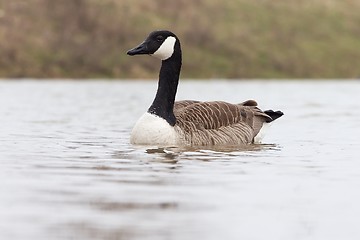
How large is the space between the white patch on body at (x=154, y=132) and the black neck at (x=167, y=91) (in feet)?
0.59

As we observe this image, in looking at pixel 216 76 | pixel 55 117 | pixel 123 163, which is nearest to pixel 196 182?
pixel 123 163

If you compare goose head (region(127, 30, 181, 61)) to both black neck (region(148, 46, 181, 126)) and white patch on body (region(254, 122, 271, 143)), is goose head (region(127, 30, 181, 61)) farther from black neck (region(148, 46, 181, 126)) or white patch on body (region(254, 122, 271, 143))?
white patch on body (region(254, 122, 271, 143))

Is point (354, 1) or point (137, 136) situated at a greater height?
point (354, 1)

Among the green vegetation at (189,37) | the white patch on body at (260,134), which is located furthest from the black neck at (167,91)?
the green vegetation at (189,37)

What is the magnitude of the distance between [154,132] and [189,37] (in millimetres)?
84692

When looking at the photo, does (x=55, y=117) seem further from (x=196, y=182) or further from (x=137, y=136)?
(x=196, y=182)

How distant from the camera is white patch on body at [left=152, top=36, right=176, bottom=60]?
59.1 feet

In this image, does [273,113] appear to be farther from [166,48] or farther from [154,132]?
[154,132]

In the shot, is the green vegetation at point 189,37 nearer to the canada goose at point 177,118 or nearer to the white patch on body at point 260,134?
the white patch on body at point 260,134

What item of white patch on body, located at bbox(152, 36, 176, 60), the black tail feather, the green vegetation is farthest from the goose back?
the green vegetation

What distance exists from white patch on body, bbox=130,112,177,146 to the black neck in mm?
179

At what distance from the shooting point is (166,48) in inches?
714

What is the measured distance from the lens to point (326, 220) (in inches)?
364

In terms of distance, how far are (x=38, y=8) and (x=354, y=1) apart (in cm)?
5079
